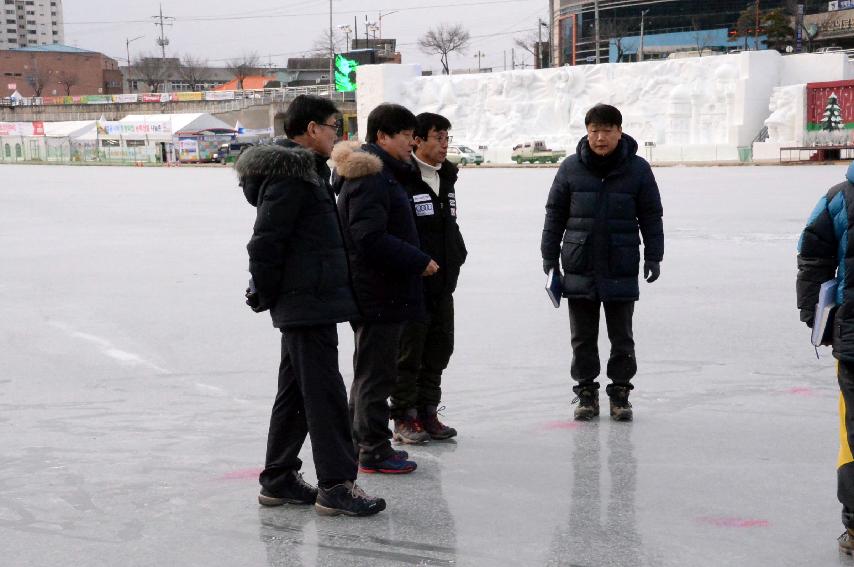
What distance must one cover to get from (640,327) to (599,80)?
45.2 metres

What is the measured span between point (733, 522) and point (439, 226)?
5.96ft

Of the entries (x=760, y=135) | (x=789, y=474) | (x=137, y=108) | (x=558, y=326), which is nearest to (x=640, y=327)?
(x=558, y=326)

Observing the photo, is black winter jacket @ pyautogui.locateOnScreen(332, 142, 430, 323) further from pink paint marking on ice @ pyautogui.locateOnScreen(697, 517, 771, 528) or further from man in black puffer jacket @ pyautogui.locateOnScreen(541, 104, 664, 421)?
pink paint marking on ice @ pyautogui.locateOnScreen(697, 517, 771, 528)

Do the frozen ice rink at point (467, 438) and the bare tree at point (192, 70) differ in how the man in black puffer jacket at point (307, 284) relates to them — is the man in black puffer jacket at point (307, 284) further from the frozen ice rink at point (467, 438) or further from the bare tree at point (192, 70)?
the bare tree at point (192, 70)

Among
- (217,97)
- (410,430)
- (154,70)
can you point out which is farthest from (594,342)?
(154,70)

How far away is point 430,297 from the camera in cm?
462

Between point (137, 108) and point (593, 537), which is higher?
point (137, 108)

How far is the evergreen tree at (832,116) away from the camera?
38.5 meters

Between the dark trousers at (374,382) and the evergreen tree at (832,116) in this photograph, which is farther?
the evergreen tree at (832,116)

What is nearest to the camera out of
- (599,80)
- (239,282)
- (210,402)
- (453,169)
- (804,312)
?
(804,312)

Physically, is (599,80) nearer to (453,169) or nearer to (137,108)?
(137,108)

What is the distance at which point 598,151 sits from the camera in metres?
4.91

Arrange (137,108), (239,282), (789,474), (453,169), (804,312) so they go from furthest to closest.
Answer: (137,108)
(239,282)
(453,169)
(789,474)
(804,312)

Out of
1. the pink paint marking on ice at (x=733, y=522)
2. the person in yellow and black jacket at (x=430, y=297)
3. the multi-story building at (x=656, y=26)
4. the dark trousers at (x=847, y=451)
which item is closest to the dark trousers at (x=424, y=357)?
the person in yellow and black jacket at (x=430, y=297)
